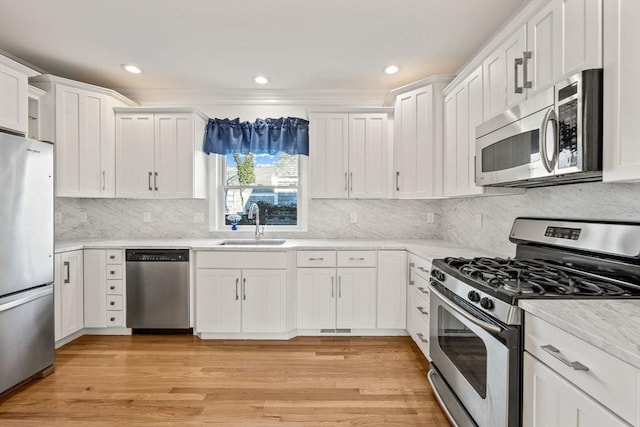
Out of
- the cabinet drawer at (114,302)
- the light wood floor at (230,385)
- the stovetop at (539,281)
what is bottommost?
the light wood floor at (230,385)

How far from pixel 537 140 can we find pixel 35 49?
12.8 feet

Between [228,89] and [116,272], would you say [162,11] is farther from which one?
[116,272]

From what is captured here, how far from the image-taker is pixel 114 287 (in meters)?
3.24

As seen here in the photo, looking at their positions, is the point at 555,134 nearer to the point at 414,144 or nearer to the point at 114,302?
the point at 414,144

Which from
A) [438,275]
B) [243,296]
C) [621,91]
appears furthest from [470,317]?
[243,296]

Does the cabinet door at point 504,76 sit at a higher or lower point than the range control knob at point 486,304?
higher

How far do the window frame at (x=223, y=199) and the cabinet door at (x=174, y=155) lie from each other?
0.39 metres

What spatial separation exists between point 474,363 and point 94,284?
132 inches

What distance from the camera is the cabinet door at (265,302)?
3.17 metres

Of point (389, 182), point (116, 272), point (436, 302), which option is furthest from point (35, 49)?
point (436, 302)

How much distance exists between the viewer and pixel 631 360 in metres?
0.85

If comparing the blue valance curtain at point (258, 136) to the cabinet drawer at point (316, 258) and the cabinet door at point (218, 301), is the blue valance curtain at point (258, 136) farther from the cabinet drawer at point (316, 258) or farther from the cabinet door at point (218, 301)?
the cabinet door at point (218, 301)

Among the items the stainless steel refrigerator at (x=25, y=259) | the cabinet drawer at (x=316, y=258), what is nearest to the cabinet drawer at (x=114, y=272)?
the stainless steel refrigerator at (x=25, y=259)

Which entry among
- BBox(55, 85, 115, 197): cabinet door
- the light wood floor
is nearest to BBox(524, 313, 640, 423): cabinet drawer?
the light wood floor
